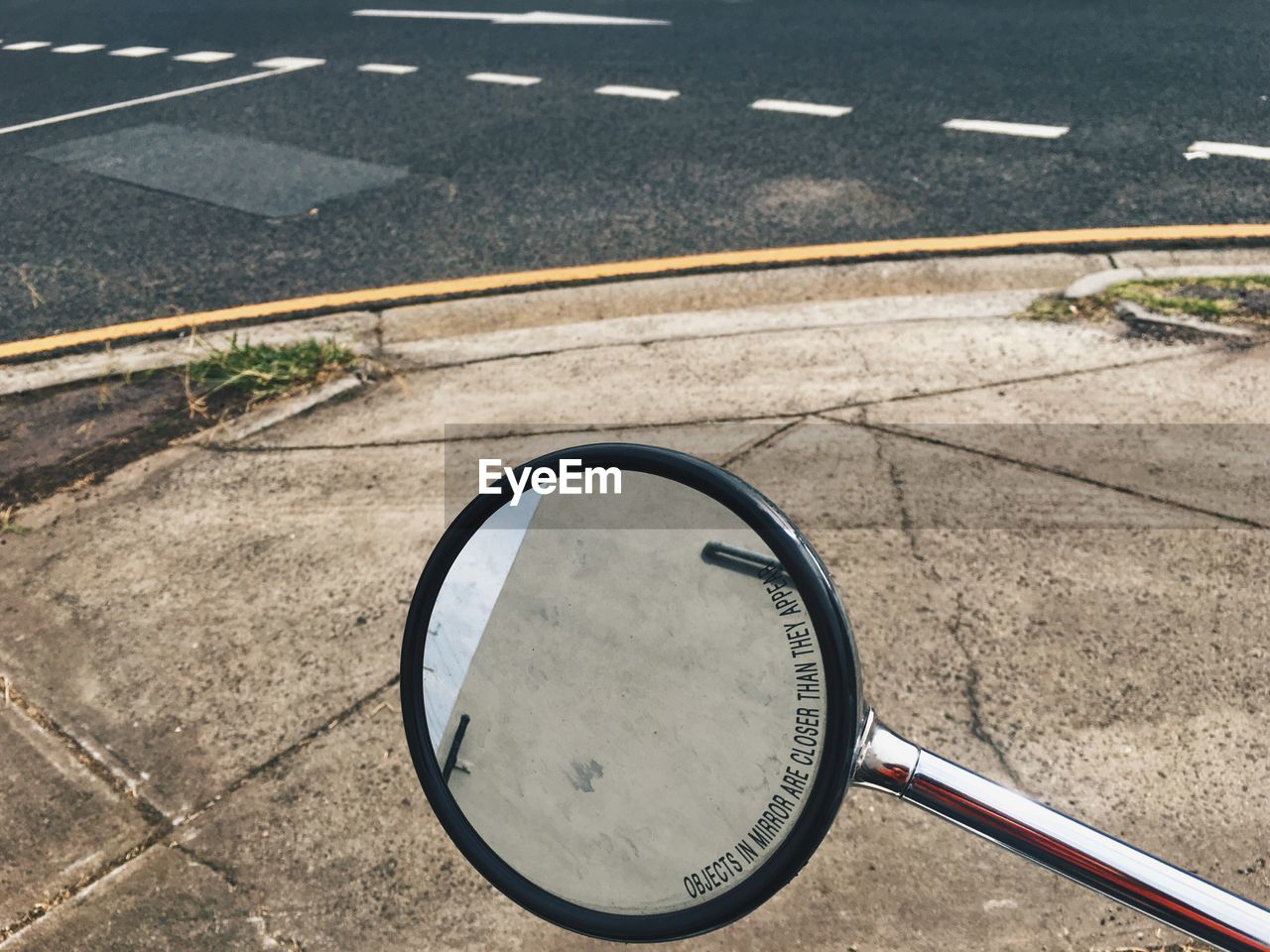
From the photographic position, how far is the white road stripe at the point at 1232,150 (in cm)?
634

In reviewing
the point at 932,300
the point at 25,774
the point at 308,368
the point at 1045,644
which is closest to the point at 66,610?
the point at 25,774

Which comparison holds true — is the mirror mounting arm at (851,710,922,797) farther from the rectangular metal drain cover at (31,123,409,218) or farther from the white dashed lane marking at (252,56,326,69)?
the white dashed lane marking at (252,56,326,69)

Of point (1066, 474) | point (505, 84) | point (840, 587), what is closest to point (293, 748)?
point (840, 587)

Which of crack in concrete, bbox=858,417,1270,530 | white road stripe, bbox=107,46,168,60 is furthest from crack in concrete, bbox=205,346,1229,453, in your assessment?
white road stripe, bbox=107,46,168,60

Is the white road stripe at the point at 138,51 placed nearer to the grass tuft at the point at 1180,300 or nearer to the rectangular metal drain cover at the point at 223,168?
the rectangular metal drain cover at the point at 223,168

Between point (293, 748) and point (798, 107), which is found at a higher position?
point (798, 107)

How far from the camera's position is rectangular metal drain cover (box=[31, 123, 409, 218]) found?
6.68 metres

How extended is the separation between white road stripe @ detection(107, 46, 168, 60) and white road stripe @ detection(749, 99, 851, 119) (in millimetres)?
6510

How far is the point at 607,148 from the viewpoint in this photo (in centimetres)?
715

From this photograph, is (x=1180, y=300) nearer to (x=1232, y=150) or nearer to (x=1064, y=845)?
(x=1232, y=150)

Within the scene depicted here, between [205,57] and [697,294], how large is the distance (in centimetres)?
754

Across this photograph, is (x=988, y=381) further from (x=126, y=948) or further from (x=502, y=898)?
(x=126, y=948)

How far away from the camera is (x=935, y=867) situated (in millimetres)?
2436

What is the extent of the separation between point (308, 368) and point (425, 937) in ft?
9.01
